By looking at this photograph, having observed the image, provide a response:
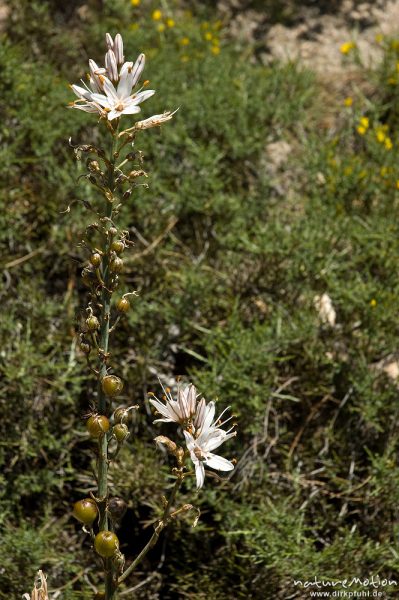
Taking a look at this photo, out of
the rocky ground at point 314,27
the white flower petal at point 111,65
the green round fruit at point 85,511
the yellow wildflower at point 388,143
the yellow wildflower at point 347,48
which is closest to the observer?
the green round fruit at point 85,511

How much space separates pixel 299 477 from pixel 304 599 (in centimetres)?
51

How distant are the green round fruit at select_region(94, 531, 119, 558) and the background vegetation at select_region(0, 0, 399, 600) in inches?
47.4

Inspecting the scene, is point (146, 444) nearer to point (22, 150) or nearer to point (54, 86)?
point (22, 150)

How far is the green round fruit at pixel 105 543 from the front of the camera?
2.01 metres

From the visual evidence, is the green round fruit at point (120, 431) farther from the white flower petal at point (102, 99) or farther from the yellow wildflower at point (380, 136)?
the yellow wildflower at point (380, 136)

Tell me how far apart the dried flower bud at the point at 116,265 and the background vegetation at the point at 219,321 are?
1.48 m

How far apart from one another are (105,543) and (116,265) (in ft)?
2.31

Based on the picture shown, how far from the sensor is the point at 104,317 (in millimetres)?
2111

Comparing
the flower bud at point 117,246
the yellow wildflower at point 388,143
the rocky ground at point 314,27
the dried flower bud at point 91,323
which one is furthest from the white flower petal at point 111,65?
the rocky ground at point 314,27

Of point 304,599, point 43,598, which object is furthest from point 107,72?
point 304,599

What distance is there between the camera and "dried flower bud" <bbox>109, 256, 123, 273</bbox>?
2057 mm

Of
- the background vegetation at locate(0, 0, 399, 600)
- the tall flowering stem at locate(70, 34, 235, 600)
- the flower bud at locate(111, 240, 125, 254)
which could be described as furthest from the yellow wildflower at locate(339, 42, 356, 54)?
the flower bud at locate(111, 240, 125, 254)

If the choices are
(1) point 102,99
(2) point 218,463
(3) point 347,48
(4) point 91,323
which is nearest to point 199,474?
(2) point 218,463

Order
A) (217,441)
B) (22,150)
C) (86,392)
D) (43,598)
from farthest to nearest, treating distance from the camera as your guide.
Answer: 1. (22,150)
2. (86,392)
3. (217,441)
4. (43,598)
